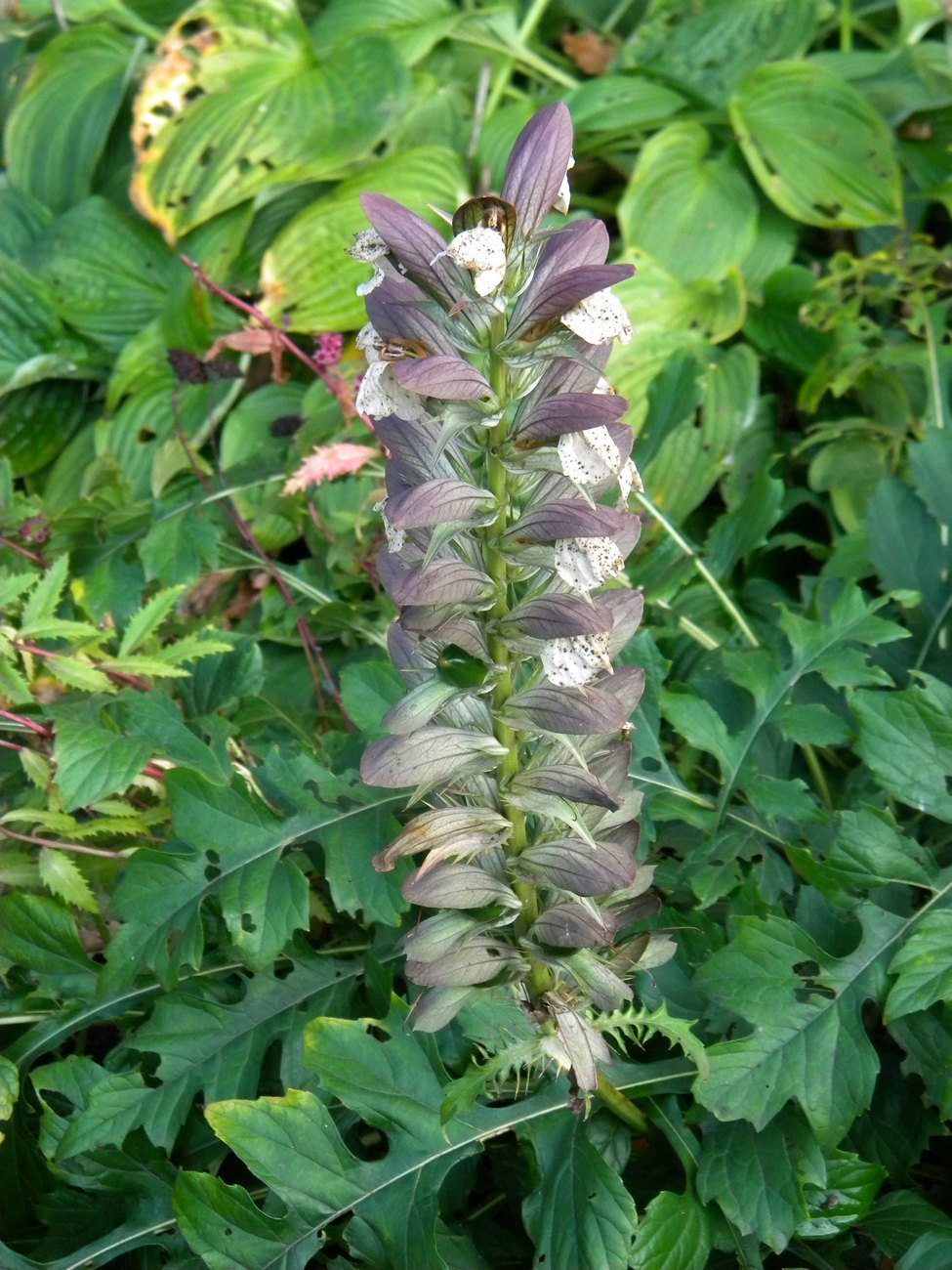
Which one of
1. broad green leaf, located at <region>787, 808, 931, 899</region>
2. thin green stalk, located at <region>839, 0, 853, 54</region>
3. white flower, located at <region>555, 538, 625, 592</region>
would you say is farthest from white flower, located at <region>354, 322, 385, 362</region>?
thin green stalk, located at <region>839, 0, 853, 54</region>

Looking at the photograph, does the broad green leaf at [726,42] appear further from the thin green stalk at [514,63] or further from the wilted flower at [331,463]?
the wilted flower at [331,463]

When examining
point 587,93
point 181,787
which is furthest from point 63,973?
point 587,93

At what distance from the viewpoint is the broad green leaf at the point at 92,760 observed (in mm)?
1412

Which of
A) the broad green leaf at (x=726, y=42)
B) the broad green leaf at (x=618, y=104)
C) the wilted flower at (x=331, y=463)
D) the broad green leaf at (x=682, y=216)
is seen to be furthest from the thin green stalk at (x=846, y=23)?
the wilted flower at (x=331, y=463)

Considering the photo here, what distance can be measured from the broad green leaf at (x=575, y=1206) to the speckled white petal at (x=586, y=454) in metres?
0.78

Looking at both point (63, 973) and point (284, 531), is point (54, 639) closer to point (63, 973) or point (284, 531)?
point (63, 973)

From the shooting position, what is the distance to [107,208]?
10.7ft

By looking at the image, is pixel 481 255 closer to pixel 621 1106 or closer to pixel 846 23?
pixel 621 1106

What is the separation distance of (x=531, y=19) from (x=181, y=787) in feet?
9.65

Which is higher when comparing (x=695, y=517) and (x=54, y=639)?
(x=54, y=639)

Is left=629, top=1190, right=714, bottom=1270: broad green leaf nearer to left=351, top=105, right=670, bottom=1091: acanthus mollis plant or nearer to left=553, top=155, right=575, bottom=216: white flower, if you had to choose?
left=351, top=105, right=670, bottom=1091: acanthus mollis plant

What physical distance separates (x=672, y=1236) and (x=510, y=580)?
0.77m

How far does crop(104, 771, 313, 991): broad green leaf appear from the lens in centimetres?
138

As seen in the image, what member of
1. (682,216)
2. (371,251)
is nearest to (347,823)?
(371,251)
